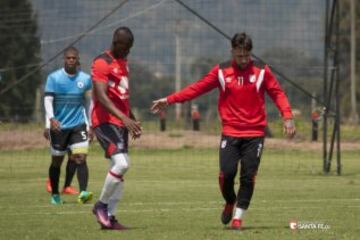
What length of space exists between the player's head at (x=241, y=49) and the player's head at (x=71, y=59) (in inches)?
189

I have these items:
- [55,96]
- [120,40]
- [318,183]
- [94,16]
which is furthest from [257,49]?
[120,40]

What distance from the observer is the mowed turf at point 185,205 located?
38.0ft

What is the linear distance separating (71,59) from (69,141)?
50.6 inches

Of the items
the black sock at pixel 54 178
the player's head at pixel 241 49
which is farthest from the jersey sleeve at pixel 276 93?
the black sock at pixel 54 178

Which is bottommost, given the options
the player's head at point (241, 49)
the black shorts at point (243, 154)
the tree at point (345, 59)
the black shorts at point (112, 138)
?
the tree at point (345, 59)

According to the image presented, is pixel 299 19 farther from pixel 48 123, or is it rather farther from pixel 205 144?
pixel 48 123

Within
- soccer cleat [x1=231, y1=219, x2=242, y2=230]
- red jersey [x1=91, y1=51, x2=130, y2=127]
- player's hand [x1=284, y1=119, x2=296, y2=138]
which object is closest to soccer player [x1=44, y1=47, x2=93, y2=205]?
red jersey [x1=91, y1=51, x2=130, y2=127]

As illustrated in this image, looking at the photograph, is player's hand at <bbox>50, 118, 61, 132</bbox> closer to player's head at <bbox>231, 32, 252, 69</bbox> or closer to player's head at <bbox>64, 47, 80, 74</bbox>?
player's head at <bbox>64, 47, 80, 74</bbox>

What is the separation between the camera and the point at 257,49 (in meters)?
33.2

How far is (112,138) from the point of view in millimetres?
12133

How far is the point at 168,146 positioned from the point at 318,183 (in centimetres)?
1609

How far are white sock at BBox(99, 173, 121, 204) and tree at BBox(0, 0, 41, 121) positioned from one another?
81.1 ft

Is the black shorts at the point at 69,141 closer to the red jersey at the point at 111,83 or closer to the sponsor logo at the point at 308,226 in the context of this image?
the red jersey at the point at 111,83

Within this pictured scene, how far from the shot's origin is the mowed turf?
1157 centimetres
